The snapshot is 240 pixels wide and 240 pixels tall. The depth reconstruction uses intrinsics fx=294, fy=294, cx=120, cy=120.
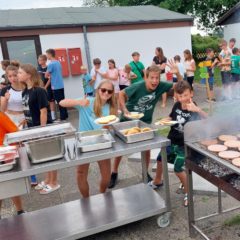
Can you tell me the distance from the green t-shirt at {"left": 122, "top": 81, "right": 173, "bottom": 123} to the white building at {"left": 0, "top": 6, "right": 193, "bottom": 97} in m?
5.59

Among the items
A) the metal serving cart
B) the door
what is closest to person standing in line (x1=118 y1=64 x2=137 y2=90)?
the door

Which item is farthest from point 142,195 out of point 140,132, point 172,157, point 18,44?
point 18,44

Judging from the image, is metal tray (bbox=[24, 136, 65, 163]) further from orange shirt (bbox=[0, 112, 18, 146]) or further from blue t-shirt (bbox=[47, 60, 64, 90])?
blue t-shirt (bbox=[47, 60, 64, 90])

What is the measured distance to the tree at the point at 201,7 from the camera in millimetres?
21500

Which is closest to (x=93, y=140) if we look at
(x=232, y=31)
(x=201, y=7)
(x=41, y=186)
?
(x=41, y=186)

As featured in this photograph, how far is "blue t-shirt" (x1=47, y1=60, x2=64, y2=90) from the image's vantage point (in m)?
7.10

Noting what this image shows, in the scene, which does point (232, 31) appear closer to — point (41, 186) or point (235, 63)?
point (235, 63)

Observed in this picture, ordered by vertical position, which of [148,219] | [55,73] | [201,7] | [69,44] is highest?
[201,7]

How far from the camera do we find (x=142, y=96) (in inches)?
139

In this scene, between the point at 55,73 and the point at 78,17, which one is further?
the point at 78,17

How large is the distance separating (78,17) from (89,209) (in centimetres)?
750

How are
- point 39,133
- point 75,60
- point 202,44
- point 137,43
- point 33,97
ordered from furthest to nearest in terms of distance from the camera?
point 202,44 → point 137,43 → point 75,60 → point 33,97 → point 39,133

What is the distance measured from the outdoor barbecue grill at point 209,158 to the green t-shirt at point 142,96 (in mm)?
1052

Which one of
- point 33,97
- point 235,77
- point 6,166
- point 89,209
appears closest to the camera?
point 6,166
